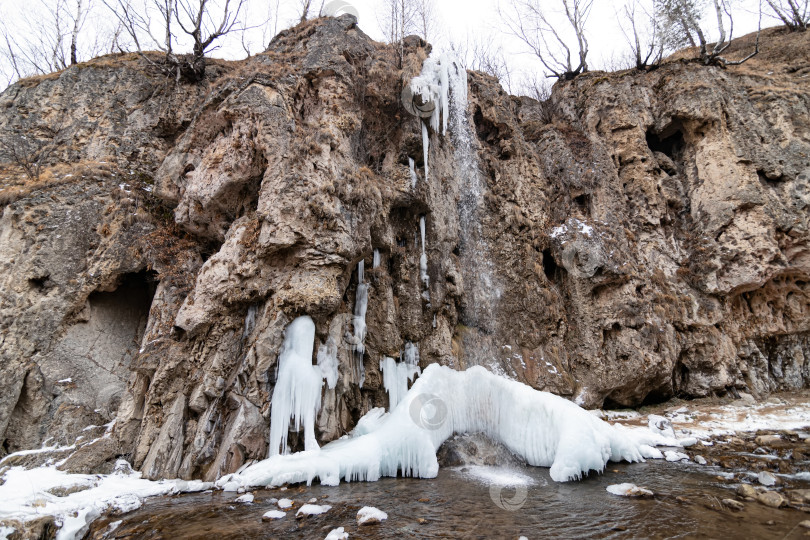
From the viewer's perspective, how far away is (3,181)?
29.3ft

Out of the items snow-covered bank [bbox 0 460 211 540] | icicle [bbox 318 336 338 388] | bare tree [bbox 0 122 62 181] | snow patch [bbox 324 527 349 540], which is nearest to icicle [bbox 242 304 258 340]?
icicle [bbox 318 336 338 388]

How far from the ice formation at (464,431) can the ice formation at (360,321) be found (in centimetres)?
112

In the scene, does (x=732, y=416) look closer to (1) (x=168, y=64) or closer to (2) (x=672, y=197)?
(2) (x=672, y=197)

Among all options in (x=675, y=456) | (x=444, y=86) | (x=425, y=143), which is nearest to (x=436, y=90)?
(x=444, y=86)

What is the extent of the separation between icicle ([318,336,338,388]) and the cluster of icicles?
2cm

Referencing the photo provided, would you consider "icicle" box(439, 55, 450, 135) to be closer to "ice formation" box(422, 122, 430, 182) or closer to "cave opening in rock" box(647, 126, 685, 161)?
"ice formation" box(422, 122, 430, 182)

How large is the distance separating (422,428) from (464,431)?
3.86 ft

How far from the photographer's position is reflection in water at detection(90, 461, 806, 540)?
3617 mm

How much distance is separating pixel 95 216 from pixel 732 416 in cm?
1512

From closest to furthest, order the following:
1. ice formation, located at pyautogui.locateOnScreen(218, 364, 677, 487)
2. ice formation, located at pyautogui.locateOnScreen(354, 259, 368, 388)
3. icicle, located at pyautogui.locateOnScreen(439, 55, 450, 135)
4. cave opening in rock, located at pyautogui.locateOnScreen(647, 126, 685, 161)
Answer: ice formation, located at pyautogui.locateOnScreen(218, 364, 677, 487) < ice formation, located at pyautogui.locateOnScreen(354, 259, 368, 388) < icicle, located at pyautogui.locateOnScreen(439, 55, 450, 135) < cave opening in rock, located at pyautogui.locateOnScreen(647, 126, 685, 161)

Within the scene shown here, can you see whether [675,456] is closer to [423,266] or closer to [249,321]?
[423,266]

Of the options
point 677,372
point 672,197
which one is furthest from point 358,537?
point 672,197

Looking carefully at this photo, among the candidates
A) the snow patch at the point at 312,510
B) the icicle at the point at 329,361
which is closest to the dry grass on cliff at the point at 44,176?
the icicle at the point at 329,361

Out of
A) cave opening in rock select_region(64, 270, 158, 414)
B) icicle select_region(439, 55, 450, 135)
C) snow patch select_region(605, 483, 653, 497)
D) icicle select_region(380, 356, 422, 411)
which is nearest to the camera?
snow patch select_region(605, 483, 653, 497)
